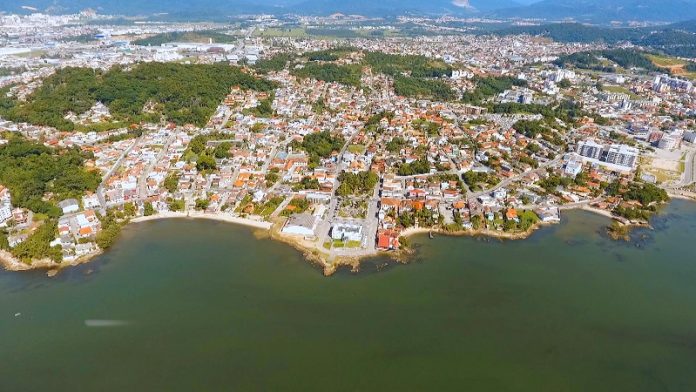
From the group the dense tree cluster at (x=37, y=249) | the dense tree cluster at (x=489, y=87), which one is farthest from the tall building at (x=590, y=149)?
the dense tree cluster at (x=37, y=249)

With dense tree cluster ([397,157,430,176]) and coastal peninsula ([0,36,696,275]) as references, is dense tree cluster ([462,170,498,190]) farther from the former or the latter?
dense tree cluster ([397,157,430,176])

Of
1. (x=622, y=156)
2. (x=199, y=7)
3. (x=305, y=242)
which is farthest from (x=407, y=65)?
(x=199, y=7)

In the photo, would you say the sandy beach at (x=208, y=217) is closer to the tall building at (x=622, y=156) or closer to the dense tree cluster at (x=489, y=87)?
the tall building at (x=622, y=156)

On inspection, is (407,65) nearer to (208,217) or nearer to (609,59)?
(609,59)

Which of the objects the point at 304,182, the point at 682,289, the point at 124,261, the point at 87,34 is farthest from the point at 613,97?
the point at 87,34

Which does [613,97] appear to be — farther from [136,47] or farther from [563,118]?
[136,47]
